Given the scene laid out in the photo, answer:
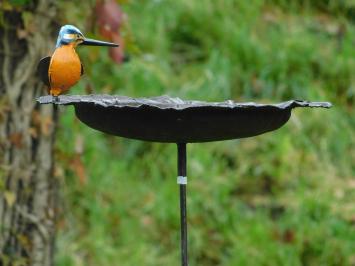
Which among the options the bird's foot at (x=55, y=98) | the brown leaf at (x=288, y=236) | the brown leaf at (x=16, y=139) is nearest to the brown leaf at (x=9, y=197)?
the brown leaf at (x=16, y=139)

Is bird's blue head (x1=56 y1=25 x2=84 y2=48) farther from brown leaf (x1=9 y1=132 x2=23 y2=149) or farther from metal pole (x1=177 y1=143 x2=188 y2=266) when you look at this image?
brown leaf (x1=9 y1=132 x2=23 y2=149)

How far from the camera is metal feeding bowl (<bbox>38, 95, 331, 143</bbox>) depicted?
4.93 ft

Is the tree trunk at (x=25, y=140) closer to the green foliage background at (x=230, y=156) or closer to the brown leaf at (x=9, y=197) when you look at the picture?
the brown leaf at (x=9, y=197)

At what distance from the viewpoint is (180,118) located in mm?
1538

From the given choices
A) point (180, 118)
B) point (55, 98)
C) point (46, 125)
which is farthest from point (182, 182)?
point (46, 125)

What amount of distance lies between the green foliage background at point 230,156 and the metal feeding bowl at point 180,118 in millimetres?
1371

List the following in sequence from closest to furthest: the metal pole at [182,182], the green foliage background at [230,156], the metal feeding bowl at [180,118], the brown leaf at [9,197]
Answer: the metal feeding bowl at [180,118] → the metal pole at [182,182] → the brown leaf at [9,197] → the green foliage background at [230,156]

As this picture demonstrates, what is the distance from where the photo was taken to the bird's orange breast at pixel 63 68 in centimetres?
159

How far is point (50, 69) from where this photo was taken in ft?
5.27

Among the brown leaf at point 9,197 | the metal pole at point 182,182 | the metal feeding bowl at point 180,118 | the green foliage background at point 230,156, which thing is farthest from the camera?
the green foliage background at point 230,156

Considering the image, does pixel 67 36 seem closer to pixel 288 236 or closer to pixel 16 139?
pixel 16 139

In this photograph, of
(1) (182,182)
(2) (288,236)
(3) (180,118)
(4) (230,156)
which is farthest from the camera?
(4) (230,156)

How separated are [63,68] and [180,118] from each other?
0.26 m

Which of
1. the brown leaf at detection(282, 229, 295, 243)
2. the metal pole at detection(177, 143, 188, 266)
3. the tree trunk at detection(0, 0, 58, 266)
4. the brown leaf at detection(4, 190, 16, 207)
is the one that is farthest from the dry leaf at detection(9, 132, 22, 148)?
the brown leaf at detection(282, 229, 295, 243)
